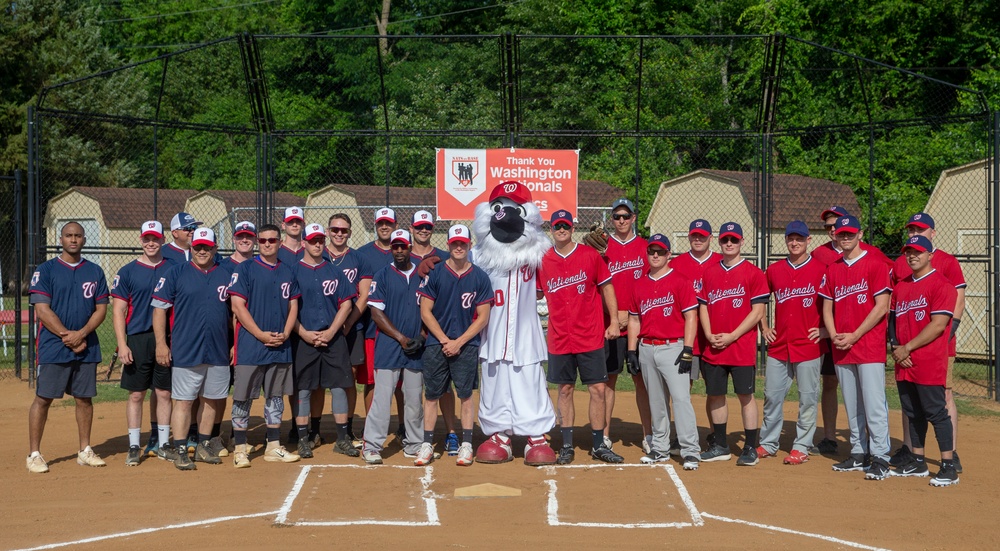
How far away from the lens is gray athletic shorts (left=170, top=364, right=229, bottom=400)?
8391 mm

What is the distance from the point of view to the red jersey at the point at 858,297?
8078mm

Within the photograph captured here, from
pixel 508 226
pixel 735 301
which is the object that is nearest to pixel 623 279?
pixel 735 301

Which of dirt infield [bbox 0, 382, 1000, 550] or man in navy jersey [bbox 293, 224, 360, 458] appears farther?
man in navy jersey [bbox 293, 224, 360, 458]

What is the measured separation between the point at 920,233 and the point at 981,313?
26.3 feet

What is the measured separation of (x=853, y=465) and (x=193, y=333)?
Answer: 19.2 feet

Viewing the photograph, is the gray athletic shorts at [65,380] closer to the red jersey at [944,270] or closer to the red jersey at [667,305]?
the red jersey at [667,305]

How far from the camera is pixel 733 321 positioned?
8430mm

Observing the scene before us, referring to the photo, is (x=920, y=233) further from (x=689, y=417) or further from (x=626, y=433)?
(x=626, y=433)

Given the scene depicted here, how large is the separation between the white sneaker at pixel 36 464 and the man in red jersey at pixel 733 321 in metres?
5.83

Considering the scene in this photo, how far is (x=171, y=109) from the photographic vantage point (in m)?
40.4

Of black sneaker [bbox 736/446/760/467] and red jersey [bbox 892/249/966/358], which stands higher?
red jersey [bbox 892/249/966/358]

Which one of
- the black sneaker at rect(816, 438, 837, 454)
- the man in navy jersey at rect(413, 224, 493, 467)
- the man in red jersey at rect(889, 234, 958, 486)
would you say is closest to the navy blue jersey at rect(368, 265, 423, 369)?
the man in navy jersey at rect(413, 224, 493, 467)

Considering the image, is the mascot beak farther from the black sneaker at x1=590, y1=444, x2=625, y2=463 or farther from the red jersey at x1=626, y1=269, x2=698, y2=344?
the black sneaker at x1=590, y1=444, x2=625, y2=463

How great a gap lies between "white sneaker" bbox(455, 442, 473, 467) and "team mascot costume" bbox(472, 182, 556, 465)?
13 centimetres
